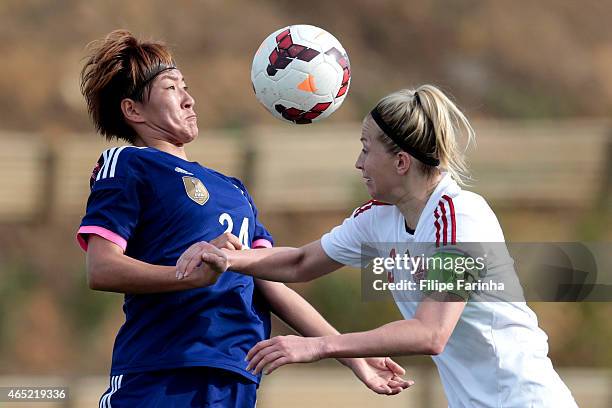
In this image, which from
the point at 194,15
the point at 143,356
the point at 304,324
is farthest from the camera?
the point at 194,15

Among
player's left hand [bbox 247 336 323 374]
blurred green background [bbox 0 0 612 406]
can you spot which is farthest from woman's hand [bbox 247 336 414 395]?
blurred green background [bbox 0 0 612 406]

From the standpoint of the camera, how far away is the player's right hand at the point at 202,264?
4.13m

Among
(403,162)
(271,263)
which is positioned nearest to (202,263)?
(271,263)

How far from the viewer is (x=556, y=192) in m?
15.6

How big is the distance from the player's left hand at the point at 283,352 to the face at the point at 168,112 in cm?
134

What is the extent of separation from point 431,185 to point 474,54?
17.4 metres

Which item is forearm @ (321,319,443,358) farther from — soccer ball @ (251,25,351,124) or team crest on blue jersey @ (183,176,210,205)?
soccer ball @ (251,25,351,124)

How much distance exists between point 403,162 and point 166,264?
1.04m

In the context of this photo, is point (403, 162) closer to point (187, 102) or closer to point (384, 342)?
point (384, 342)

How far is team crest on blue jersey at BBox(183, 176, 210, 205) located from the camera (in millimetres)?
4578

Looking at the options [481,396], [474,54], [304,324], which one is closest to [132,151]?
[304,324]

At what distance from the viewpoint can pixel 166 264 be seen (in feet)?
14.6

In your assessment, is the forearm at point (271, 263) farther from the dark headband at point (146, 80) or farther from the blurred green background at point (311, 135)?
the blurred green background at point (311, 135)

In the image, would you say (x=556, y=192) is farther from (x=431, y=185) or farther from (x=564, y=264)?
(x=431, y=185)
